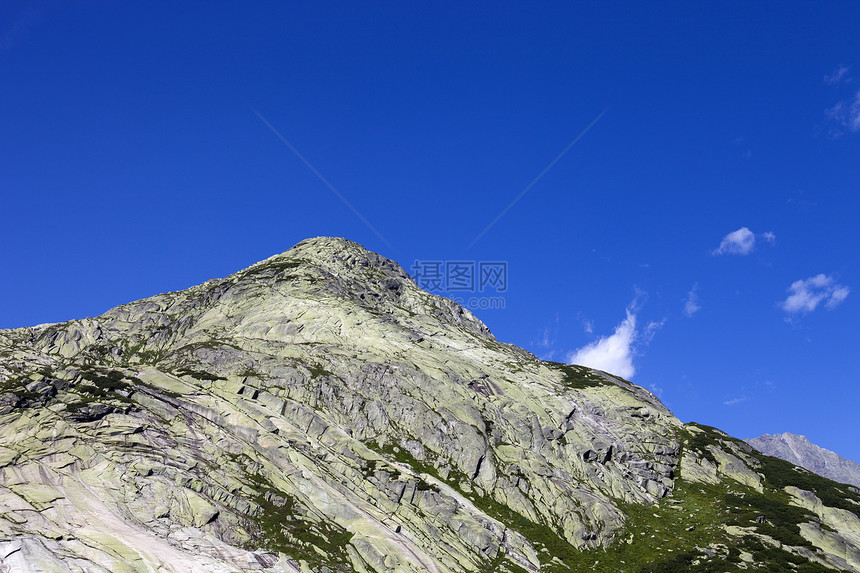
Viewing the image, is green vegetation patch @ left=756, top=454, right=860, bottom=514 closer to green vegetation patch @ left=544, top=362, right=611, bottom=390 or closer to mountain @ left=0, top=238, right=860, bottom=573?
mountain @ left=0, top=238, right=860, bottom=573

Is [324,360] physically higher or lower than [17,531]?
higher

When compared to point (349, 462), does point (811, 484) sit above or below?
above

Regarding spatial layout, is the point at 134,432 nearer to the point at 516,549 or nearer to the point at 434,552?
the point at 434,552

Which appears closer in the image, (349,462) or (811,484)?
(349,462)

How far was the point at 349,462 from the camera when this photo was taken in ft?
294

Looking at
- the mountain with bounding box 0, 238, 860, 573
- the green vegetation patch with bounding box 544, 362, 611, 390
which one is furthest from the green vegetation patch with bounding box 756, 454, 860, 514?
the green vegetation patch with bounding box 544, 362, 611, 390

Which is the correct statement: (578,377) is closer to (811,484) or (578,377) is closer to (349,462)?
(811,484)

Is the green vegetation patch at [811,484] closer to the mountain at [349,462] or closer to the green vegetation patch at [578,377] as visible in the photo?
the mountain at [349,462]

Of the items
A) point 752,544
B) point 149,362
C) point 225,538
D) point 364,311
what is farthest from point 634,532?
point 149,362

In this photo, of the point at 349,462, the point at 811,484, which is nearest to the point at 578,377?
the point at 811,484

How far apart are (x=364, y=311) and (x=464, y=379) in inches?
1304

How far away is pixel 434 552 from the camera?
7706 centimetres

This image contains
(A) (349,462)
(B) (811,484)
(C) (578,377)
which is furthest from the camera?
(C) (578,377)

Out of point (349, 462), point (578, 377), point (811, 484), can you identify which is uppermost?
point (578, 377)
